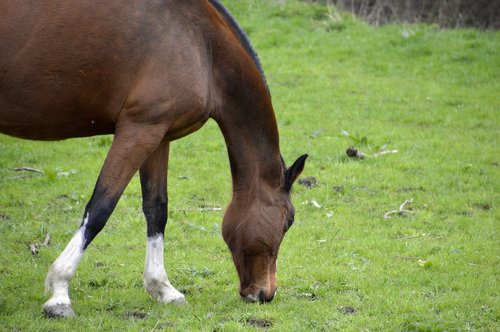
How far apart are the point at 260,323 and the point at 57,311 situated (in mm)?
1361

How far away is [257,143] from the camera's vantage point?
247 inches

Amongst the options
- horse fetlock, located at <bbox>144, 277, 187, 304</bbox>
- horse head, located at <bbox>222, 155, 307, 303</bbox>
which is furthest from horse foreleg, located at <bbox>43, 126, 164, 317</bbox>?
horse head, located at <bbox>222, 155, 307, 303</bbox>

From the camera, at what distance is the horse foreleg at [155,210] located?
6383 millimetres

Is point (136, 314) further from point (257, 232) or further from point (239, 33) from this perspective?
point (239, 33)

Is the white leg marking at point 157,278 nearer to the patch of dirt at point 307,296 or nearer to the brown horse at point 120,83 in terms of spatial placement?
the brown horse at point 120,83

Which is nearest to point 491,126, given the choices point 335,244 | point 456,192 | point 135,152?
point 456,192

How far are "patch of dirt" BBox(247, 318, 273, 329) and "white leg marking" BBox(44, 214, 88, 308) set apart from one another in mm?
1236

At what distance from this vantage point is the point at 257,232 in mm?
6211

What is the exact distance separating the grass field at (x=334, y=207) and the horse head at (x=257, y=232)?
6.9 inches

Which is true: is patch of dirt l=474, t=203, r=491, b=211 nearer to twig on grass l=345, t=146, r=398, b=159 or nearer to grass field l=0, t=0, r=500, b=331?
grass field l=0, t=0, r=500, b=331

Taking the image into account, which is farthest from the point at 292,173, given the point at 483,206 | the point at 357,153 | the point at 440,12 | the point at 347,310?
the point at 440,12

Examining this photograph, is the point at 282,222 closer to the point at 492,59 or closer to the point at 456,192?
the point at 456,192

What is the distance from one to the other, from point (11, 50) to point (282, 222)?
7.48ft

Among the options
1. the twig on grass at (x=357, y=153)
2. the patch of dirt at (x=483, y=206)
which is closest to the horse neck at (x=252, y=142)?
the patch of dirt at (x=483, y=206)
